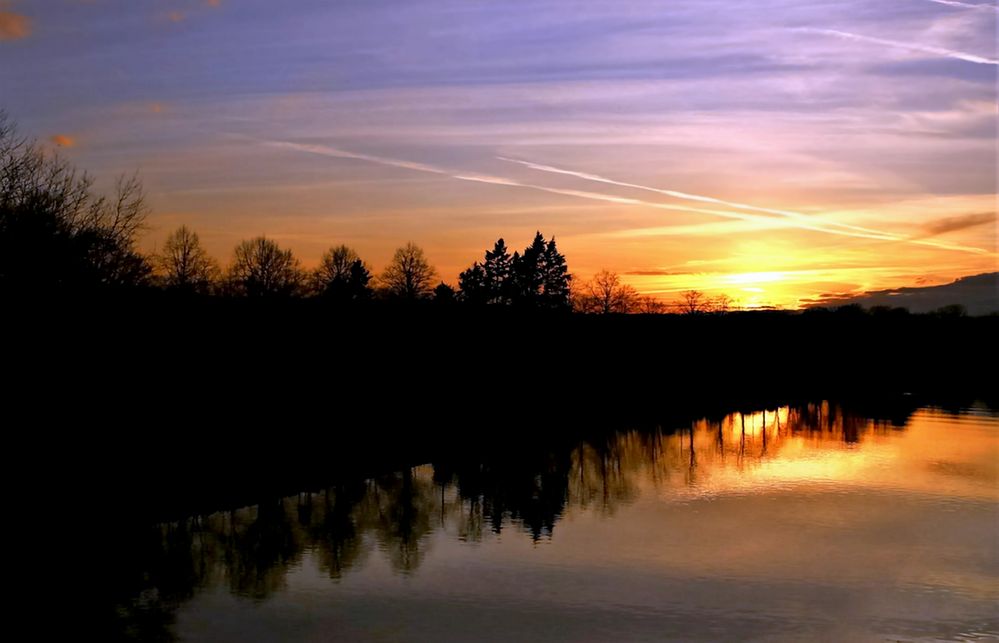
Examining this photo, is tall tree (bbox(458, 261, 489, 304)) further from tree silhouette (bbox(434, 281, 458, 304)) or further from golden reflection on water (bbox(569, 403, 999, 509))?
golden reflection on water (bbox(569, 403, 999, 509))

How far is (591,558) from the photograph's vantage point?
21.2 meters

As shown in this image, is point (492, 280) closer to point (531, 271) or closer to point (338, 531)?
point (531, 271)

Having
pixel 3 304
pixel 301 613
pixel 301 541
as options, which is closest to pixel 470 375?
pixel 3 304

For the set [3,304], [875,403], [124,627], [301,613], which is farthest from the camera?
[875,403]

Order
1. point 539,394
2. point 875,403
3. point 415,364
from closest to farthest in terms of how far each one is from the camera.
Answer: point 415,364 → point 539,394 → point 875,403

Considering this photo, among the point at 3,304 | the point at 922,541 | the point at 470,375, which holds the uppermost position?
the point at 3,304

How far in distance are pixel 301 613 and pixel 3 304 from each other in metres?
20.0

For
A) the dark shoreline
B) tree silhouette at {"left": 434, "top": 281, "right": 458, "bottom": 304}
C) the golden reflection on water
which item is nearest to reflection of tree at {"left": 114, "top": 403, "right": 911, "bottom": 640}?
the golden reflection on water

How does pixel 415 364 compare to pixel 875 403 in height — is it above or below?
above

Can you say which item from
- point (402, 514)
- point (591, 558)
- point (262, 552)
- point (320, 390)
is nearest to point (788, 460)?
point (402, 514)

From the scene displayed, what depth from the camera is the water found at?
16.3 m

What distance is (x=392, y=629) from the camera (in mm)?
15867

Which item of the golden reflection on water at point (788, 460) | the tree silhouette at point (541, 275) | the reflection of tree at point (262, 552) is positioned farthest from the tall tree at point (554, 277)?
the reflection of tree at point (262, 552)

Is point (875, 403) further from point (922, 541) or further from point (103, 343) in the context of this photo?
point (103, 343)
